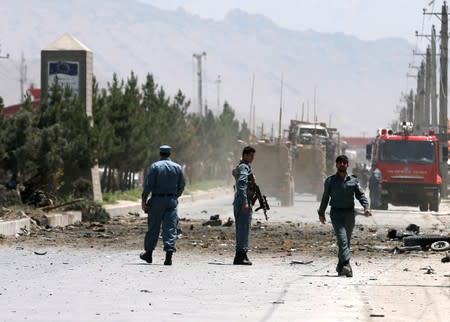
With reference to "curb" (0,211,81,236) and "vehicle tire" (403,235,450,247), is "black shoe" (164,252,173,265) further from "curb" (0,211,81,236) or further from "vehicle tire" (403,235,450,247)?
"curb" (0,211,81,236)

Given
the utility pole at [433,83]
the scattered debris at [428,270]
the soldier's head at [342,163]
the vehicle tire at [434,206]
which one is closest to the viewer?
the soldier's head at [342,163]

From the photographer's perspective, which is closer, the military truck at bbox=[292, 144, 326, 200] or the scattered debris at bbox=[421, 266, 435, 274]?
the scattered debris at bbox=[421, 266, 435, 274]

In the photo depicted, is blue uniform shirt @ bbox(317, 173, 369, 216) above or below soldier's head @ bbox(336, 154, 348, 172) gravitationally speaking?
below

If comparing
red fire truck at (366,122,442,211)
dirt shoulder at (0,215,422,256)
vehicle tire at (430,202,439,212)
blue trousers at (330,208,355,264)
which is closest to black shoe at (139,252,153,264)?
blue trousers at (330,208,355,264)

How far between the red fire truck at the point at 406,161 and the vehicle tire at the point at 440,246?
72.6ft

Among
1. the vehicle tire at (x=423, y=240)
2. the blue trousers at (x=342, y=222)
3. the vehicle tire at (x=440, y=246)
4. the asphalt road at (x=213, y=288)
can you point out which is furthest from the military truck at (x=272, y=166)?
the blue trousers at (x=342, y=222)

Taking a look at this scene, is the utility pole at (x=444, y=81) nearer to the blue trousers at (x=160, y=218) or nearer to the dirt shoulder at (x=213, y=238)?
the dirt shoulder at (x=213, y=238)

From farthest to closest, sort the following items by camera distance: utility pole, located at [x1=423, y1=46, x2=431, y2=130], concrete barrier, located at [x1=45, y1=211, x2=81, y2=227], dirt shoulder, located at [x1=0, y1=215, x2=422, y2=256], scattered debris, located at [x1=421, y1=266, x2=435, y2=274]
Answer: utility pole, located at [x1=423, y1=46, x2=431, y2=130] < concrete barrier, located at [x1=45, y1=211, x2=81, y2=227] < dirt shoulder, located at [x1=0, y1=215, x2=422, y2=256] < scattered debris, located at [x1=421, y1=266, x2=435, y2=274]

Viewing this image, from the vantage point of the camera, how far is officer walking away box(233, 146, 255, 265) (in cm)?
2027

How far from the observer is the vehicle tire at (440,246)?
23.1m

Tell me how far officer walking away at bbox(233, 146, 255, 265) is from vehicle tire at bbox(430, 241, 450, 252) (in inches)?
162

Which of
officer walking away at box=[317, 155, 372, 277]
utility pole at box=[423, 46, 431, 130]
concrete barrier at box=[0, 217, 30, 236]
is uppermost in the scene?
utility pole at box=[423, 46, 431, 130]

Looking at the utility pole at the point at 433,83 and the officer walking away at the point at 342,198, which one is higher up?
the utility pole at the point at 433,83

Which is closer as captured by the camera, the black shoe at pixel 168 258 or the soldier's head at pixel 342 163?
the soldier's head at pixel 342 163
